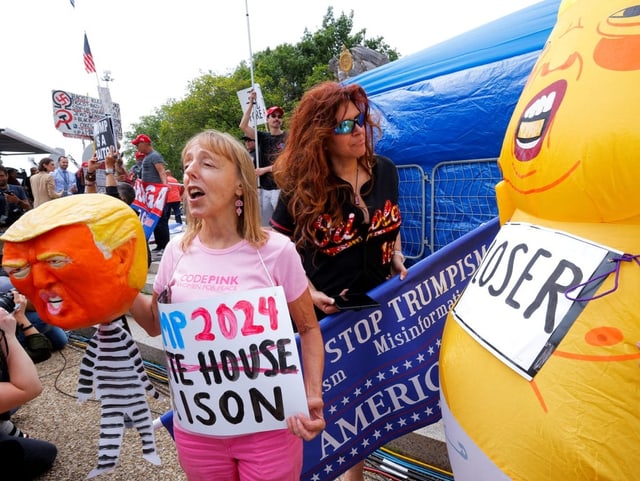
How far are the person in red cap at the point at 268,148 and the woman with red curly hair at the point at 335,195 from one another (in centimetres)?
344

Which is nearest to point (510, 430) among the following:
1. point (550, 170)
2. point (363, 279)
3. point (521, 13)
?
point (550, 170)

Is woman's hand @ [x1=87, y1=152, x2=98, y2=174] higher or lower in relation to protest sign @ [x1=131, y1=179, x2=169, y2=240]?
higher

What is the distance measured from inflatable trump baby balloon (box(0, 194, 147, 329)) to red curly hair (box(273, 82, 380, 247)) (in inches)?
31.3

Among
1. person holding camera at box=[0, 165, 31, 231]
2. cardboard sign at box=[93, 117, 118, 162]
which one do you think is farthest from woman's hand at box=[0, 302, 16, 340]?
person holding camera at box=[0, 165, 31, 231]

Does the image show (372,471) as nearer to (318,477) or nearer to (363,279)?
(318,477)

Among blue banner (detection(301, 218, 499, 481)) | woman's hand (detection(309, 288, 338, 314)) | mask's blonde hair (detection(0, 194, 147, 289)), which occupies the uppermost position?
mask's blonde hair (detection(0, 194, 147, 289))

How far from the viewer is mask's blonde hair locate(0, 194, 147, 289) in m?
1.24

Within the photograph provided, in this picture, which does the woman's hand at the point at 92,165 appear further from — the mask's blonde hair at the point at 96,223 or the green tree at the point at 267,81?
the green tree at the point at 267,81

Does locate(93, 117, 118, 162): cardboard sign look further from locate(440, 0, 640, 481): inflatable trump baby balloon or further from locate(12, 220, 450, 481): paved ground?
locate(440, 0, 640, 481): inflatable trump baby balloon

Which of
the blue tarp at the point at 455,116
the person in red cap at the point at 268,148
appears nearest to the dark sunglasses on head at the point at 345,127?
the blue tarp at the point at 455,116

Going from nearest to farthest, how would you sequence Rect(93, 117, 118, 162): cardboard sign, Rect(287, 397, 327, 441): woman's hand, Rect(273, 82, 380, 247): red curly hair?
Rect(287, 397, 327, 441): woman's hand, Rect(273, 82, 380, 247): red curly hair, Rect(93, 117, 118, 162): cardboard sign

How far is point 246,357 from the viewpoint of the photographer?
141 centimetres

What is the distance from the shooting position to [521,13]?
425cm

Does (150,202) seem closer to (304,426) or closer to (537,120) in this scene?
(304,426)
